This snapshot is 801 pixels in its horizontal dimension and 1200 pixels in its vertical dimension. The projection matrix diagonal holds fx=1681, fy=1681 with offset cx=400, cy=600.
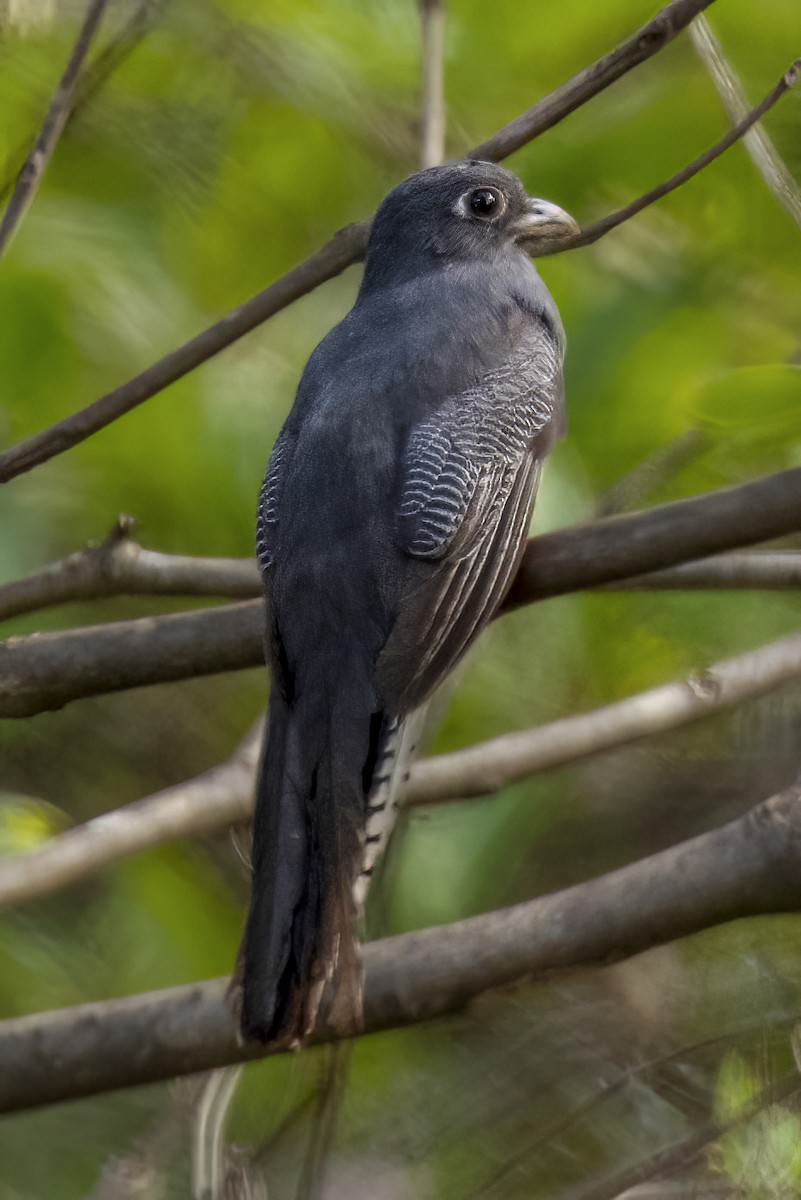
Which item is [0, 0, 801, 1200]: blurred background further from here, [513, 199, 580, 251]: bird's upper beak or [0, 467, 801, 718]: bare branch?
[0, 467, 801, 718]: bare branch

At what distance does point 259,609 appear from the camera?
340 cm

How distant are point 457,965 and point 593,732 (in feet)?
2.67

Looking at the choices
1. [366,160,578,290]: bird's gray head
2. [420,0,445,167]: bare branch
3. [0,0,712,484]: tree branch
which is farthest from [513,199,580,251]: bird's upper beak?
[0,0,712,484]: tree branch

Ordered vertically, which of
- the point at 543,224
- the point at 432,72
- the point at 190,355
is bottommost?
the point at 190,355

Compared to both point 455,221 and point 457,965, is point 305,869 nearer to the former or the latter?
point 457,965

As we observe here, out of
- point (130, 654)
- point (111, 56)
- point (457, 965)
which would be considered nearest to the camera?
point (457, 965)

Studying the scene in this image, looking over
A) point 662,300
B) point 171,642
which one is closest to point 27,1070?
point 171,642

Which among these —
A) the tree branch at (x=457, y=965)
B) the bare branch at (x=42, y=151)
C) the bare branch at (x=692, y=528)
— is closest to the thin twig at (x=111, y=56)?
the bare branch at (x=42, y=151)

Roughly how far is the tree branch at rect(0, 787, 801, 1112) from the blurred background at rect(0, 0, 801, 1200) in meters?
0.52

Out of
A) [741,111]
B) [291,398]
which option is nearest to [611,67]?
[741,111]

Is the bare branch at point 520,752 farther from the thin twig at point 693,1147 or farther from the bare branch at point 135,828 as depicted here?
the thin twig at point 693,1147

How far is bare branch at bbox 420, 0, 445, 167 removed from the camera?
11.9 feet

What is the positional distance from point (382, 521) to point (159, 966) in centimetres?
110

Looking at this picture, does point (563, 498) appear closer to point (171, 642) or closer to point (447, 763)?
point (447, 763)
